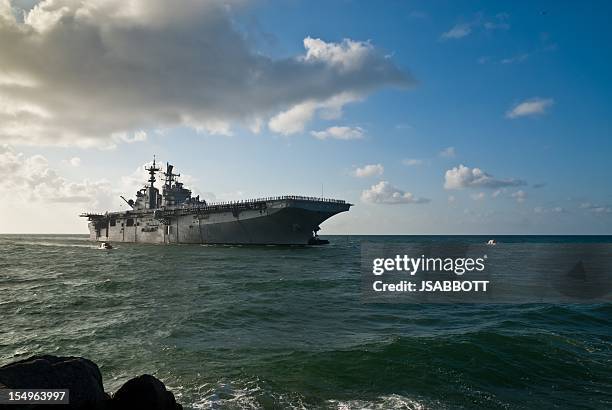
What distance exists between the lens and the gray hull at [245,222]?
44.2 metres

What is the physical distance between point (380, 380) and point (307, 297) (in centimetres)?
960

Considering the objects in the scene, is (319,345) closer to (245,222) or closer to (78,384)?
(78,384)

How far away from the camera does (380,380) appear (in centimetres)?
820

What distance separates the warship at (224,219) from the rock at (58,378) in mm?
36734

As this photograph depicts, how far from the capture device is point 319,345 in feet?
33.9

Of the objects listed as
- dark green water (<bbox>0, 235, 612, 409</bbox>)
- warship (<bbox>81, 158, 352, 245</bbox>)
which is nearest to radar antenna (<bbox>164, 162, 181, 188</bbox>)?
warship (<bbox>81, 158, 352, 245</bbox>)

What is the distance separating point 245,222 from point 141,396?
42459 millimetres

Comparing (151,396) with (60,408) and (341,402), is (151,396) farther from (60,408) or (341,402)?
(341,402)

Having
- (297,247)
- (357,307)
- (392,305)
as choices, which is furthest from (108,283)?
(297,247)

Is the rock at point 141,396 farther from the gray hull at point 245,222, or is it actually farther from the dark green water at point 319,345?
the gray hull at point 245,222

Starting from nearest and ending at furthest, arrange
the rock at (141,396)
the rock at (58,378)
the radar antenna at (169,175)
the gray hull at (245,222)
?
the rock at (58,378) → the rock at (141,396) → the gray hull at (245,222) → the radar antenna at (169,175)

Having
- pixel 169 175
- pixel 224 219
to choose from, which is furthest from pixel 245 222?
pixel 169 175

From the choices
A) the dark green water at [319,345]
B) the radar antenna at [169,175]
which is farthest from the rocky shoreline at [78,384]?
the radar antenna at [169,175]

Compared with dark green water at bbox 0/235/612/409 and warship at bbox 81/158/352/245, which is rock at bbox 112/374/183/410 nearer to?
dark green water at bbox 0/235/612/409
